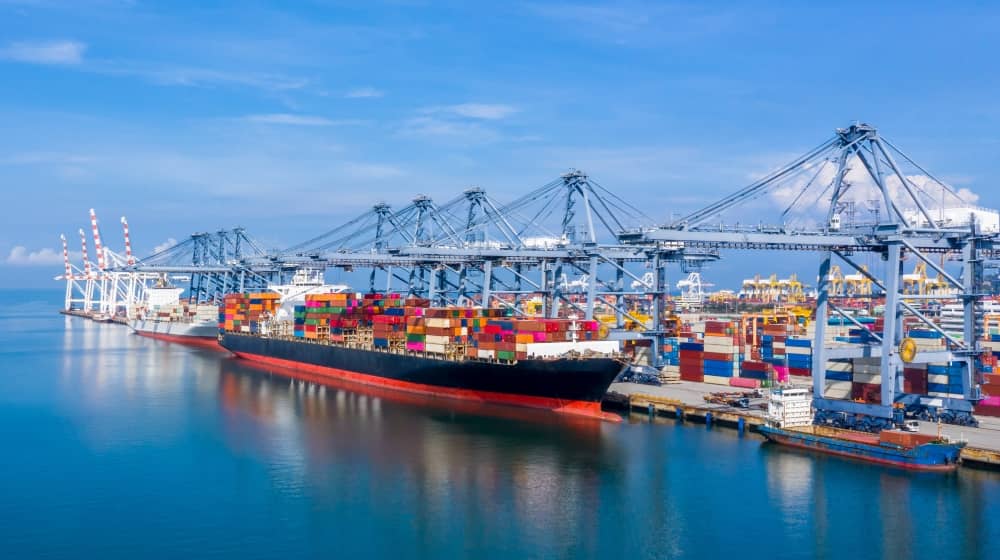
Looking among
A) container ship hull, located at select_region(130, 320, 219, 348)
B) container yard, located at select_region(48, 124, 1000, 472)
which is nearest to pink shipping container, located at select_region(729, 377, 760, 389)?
container yard, located at select_region(48, 124, 1000, 472)

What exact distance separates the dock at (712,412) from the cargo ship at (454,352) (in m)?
2.52

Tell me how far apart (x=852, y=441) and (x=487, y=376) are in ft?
49.3

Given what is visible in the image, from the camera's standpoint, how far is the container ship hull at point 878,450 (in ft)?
78.8

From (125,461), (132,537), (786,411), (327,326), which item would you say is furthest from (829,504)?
(327,326)

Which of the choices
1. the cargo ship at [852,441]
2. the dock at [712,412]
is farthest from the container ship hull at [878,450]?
the dock at [712,412]

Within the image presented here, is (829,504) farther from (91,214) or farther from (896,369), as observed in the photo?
(91,214)

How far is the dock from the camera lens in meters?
24.6

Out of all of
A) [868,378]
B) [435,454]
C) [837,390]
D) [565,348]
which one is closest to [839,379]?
[837,390]

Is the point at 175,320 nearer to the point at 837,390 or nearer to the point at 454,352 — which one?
the point at 454,352

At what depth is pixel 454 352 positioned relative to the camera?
38.1 m

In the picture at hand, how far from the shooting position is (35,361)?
56.4 meters

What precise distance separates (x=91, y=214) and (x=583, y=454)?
10372cm

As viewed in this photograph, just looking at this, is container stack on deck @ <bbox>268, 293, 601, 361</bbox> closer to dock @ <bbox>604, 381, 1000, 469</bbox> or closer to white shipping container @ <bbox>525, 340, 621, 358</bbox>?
white shipping container @ <bbox>525, 340, 621, 358</bbox>

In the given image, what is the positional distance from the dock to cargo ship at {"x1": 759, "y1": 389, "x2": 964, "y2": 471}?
2.98ft
